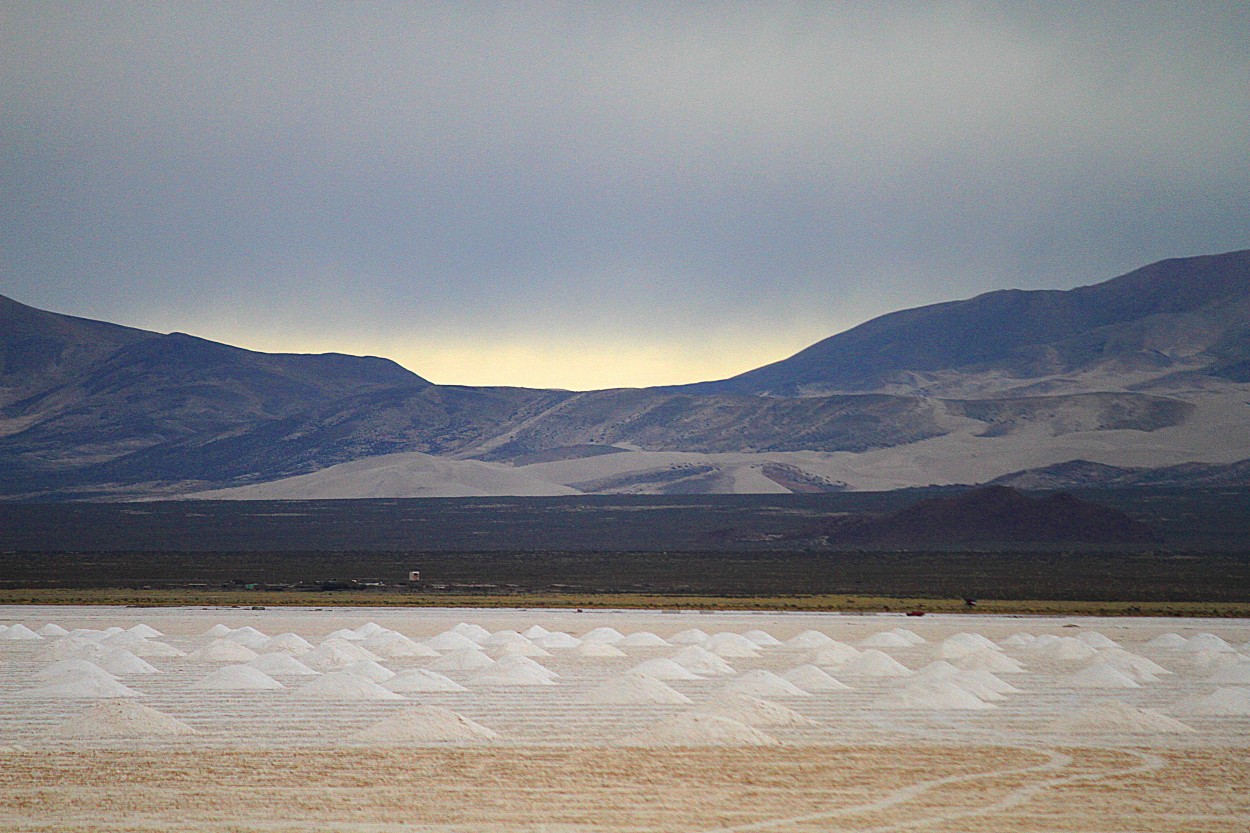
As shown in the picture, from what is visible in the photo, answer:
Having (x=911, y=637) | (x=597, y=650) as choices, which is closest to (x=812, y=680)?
(x=597, y=650)

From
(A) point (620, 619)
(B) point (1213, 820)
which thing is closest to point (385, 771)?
(B) point (1213, 820)

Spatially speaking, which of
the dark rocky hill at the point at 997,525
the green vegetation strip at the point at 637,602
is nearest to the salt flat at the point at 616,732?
the green vegetation strip at the point at 637,602

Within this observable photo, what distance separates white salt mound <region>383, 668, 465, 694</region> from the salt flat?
0.18 ft

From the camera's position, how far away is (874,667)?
2839 centimetres

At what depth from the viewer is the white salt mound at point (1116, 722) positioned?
21203 millimetres

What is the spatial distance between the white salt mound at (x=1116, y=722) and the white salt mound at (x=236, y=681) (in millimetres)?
14382

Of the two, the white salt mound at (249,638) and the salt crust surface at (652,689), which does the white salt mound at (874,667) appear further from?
the white salt mound at (249,638)

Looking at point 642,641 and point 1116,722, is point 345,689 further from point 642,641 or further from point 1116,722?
point 1116,722

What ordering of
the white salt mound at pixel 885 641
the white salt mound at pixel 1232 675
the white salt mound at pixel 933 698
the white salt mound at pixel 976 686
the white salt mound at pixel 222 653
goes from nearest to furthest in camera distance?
the white salt mound at pixel 933 698 < the white salt mound at pixel 976 686 < the white salt mound at pixel 1232 675 < the white salt mound at pixel 222 653 < the white salt mound at pixel 885 641

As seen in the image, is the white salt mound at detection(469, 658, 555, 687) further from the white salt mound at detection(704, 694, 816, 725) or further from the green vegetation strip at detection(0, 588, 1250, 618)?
the green vegetation strip at detection(0, 588, 1250, 618)

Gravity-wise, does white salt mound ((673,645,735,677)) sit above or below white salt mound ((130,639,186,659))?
above

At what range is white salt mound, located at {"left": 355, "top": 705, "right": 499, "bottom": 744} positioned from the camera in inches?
792

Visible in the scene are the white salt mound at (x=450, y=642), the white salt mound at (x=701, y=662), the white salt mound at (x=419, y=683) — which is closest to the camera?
the white salt mound at (x=419, y=683)

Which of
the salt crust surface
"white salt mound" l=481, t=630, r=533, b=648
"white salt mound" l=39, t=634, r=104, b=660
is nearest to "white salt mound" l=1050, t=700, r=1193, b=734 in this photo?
the salt crust surface
